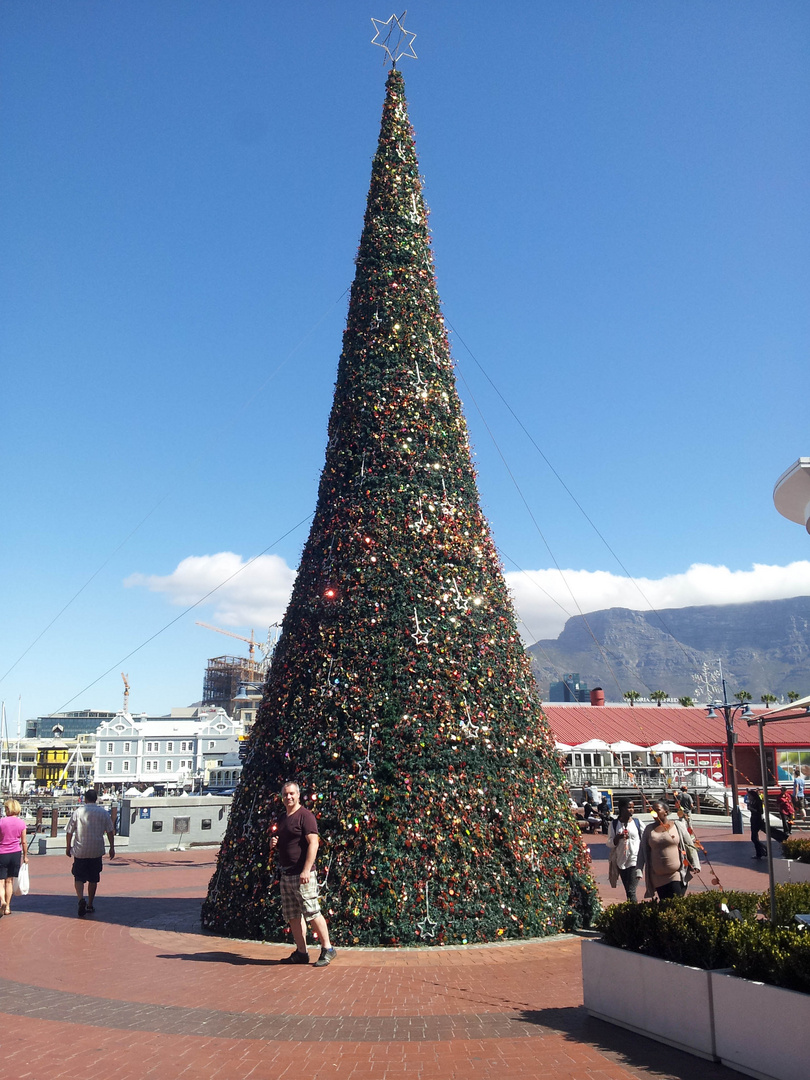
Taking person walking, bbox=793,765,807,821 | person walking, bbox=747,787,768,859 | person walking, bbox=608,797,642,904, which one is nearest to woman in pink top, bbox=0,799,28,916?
person walking, bbox=608,797,642,904

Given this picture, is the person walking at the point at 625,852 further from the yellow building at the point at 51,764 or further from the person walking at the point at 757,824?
the yellow building at the point at 51,764

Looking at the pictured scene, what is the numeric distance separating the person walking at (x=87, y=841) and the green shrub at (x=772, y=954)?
7.70 metres

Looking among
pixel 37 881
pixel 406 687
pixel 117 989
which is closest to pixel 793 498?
pixel 406 687

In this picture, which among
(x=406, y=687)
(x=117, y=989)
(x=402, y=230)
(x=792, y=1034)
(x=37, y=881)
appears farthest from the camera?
(x=37, y=881)

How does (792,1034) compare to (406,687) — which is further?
(406,687)

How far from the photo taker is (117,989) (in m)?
6.27

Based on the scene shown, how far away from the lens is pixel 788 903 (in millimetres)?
5449

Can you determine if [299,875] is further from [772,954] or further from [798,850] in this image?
[798,850]

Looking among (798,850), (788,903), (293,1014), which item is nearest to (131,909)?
(293,1014)

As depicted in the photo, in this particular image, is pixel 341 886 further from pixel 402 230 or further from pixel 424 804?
pixel 402 230

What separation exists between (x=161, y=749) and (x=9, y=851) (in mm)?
84390

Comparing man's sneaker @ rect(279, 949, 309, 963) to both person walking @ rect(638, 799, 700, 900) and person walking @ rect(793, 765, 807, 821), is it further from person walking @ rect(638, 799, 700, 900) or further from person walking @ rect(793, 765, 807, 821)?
person walking @ rect(793, 765, 807, 821)

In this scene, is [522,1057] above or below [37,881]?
above

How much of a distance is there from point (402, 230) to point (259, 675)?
161 metres
